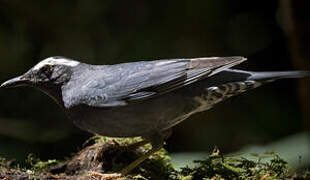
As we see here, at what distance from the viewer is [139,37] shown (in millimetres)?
8258

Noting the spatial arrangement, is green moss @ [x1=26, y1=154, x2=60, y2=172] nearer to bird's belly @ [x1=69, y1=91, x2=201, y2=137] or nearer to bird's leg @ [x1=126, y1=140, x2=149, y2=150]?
bird's belly @ [x1=69, y1=91, x2=201, y2=137]

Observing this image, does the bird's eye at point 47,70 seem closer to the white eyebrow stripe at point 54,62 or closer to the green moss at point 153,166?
the white eyebrow stripe at point 54,62

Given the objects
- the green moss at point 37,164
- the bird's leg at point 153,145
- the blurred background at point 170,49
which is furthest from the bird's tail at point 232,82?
the blurred background at point 170,49

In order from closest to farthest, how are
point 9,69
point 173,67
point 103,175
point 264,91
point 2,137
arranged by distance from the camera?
point 103,175 < point 173,67 < point 2,137 < point 9,69 < point 264,91

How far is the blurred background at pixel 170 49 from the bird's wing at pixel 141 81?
2962 mm

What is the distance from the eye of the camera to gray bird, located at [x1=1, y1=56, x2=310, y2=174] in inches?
173

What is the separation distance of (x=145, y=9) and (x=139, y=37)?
57 centimetres

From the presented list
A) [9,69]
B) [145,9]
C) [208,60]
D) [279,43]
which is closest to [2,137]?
[9,69]

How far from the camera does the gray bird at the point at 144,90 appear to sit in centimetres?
439

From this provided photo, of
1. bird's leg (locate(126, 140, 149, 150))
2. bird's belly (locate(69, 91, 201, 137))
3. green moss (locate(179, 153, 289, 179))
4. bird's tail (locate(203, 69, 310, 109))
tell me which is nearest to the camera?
green moss (locate(179, 153, 289, 179))

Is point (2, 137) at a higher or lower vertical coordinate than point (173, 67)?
lower

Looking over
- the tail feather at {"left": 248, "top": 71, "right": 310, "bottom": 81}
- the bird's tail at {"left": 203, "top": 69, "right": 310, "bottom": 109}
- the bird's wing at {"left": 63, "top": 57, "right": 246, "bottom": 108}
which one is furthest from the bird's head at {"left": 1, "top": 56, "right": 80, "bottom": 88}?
the tail feather at {"left": 248, "top": 71, "right": 310, "bottom": 81}

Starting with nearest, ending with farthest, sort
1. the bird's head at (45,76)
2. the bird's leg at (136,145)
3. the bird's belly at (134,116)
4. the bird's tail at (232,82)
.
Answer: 1. the bird's belly at (134,116)
2. the bird's tail at (232,82)
3. the bird's head at (45,76)
4. the bird's leg at (136,145)

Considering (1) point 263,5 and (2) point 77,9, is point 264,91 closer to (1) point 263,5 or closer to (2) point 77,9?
(1) point 263,5
